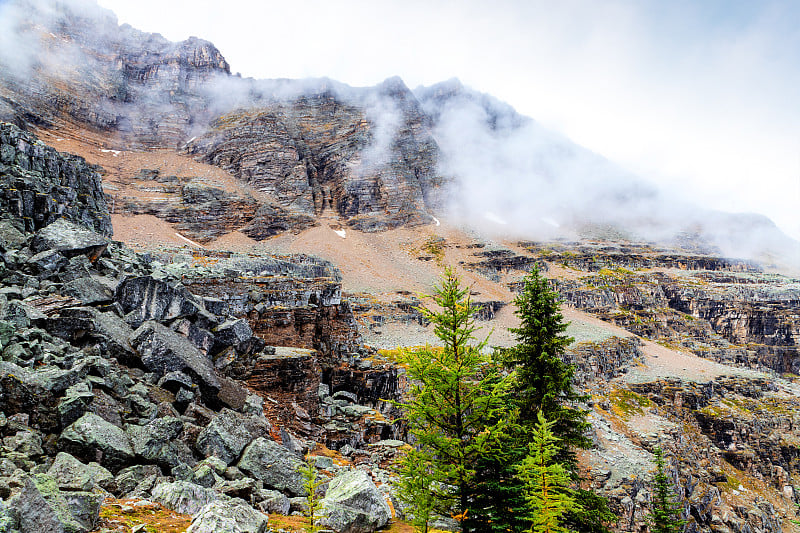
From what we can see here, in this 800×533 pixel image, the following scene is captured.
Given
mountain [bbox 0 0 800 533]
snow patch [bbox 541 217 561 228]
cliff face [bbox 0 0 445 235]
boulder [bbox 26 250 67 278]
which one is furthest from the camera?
snow patch [bbox 541 217 561 228]

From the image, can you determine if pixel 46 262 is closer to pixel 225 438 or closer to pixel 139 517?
pixel 225 438

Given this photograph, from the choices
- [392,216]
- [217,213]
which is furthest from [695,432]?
[217,213]

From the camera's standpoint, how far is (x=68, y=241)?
14242mm

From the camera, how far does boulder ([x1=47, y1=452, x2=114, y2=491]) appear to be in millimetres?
6699

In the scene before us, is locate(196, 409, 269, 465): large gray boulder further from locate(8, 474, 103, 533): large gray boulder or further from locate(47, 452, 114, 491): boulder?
locate(8, 474, 103, 533): large gray boulder

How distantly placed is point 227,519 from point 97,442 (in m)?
3.79

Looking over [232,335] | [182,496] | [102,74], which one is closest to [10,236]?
[232,335]

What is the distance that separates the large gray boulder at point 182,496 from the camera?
7336 mm

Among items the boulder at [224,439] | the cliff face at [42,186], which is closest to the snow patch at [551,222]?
the cliff face at [42,186]

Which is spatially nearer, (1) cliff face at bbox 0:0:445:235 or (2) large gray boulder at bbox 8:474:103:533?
(2) large gray boulder at bbox 8:474:103:533

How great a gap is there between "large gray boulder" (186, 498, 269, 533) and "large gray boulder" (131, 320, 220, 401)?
665cm

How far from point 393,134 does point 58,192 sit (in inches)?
6036

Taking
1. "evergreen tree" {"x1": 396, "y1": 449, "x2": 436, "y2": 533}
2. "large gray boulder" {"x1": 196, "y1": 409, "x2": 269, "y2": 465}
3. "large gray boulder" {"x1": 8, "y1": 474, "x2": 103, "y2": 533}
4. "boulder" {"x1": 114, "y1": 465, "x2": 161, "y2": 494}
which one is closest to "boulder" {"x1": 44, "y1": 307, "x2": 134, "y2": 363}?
"large gray boulder" {"x1": 196, "y1": 409, "x2": 269, "y2": 465}

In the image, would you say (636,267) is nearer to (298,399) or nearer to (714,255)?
(714,255)
